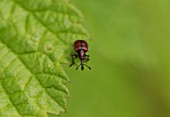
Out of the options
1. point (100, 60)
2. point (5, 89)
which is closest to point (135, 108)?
point (100, 60)

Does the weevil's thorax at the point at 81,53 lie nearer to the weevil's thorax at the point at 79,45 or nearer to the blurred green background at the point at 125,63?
the weevil's thorax at the point at 79,45

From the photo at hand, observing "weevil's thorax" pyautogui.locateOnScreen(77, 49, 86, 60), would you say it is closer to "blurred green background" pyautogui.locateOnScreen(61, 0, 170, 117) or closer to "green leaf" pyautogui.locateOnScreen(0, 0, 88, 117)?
"green leaf" pyautogui.locateOnScreen(0, 0, 88, 117)

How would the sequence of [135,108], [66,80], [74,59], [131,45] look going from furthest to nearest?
[135,108] < [131,45] < [74,59] < [66,80]

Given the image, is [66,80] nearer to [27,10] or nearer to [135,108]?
[27,10]

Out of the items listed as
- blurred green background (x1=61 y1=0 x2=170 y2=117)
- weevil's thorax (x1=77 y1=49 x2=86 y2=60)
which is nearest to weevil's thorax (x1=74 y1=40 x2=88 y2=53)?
weevil's thorax (x1=77 y1=49 x2=86 y2=60)

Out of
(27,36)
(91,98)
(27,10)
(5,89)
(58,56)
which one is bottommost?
(5,89)

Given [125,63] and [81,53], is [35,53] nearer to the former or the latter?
[81,53]

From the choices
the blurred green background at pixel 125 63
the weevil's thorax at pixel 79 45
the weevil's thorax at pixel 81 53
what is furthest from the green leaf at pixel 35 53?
the blurred green background at pixel 125 63
